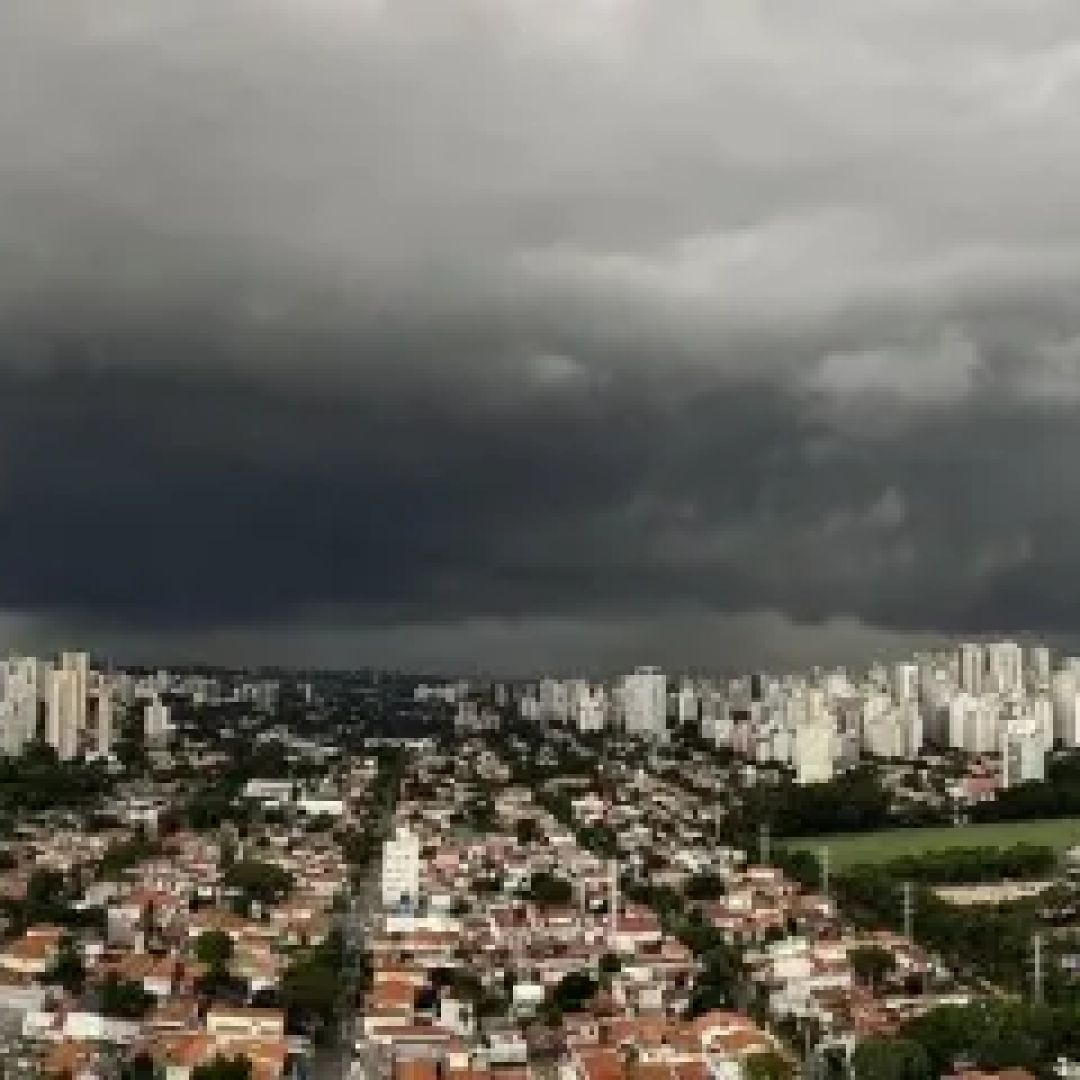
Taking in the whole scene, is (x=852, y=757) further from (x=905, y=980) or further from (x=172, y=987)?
(x=172, y=987)

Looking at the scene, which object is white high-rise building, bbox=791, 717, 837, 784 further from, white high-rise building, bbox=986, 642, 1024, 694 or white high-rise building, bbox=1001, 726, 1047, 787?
white high-rise building, bbox=986, 642, 1024, 694

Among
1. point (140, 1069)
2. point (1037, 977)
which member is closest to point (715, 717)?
point (1037, 977)

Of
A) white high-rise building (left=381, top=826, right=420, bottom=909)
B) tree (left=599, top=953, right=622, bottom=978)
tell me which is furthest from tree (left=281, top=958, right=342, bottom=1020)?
white high-rise building (left=381, top=826, right=420, bottom=909)

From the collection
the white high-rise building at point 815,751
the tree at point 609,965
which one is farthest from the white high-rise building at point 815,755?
the tree at point 609,965

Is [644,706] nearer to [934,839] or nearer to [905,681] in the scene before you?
[905,681]

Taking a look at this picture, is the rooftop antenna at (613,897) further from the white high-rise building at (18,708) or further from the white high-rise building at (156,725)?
the white high-rise building at (156,725)
